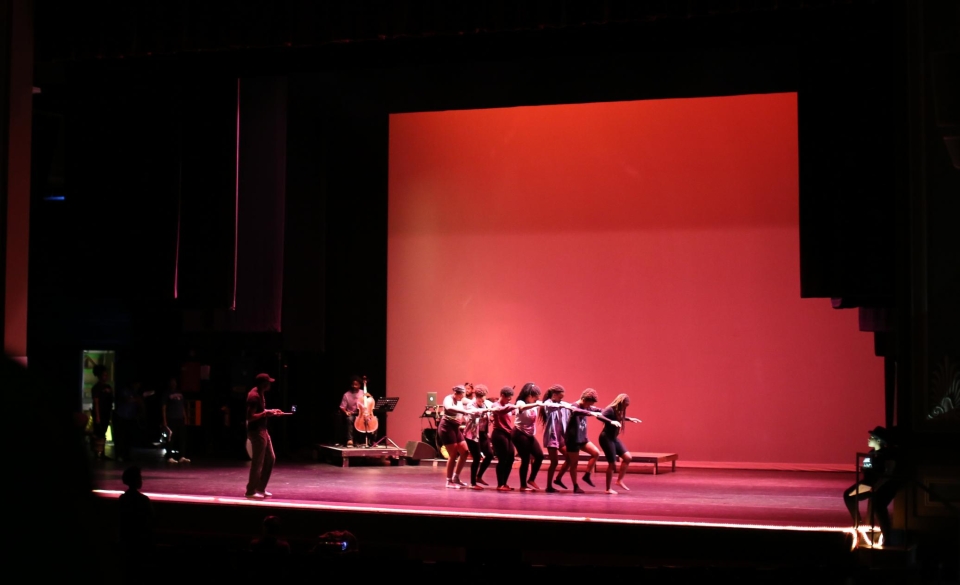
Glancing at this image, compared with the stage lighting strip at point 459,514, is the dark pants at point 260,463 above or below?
above

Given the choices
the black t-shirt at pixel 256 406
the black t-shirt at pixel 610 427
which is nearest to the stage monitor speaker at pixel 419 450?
the black t-shirt at pixel 610 427

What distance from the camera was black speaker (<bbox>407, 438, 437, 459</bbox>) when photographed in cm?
1467

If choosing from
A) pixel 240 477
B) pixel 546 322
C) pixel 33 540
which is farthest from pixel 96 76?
pixel 33 540

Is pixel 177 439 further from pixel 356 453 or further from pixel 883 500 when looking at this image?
pixel 883 500

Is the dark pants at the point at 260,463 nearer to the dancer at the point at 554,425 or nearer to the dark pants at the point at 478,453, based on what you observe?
the dark pants at the point at 478,453

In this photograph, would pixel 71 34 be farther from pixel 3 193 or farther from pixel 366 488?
pixel 366 488

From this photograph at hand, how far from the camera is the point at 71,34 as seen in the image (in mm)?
10320

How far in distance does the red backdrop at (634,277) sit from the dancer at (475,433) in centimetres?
339

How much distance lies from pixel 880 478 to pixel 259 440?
5.63m

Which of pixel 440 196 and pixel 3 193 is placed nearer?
pixel 3 193

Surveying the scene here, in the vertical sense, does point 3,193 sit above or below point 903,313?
above

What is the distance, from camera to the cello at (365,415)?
1438 centimetres

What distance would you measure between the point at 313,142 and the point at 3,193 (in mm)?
5455

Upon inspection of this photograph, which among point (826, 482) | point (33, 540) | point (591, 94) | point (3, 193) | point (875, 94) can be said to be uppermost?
point (591, 94)
